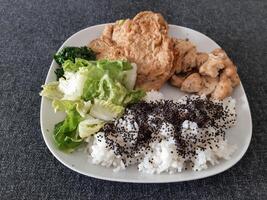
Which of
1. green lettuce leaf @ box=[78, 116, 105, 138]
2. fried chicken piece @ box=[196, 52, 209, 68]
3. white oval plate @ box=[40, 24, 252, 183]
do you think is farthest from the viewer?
fried chicken piece @ box=[196, 52, 209, 68]

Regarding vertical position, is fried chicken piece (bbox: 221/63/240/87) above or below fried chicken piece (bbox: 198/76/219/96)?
above

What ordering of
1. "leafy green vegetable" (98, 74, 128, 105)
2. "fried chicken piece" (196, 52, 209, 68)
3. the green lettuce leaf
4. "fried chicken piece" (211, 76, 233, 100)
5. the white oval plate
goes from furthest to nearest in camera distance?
Result: 1. "fried chicken piece" (196, 52, 209, 68)
2. "fried chicken piece" (211, 76, 233, 100)
3. "leafy green vegetable" (98, 74, 128, 105)
4. the green lettuce leaf
5. the white oval plate

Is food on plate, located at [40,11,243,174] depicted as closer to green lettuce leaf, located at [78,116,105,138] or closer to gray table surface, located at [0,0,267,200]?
green lettuce leaf, located at [78,116,105,138]

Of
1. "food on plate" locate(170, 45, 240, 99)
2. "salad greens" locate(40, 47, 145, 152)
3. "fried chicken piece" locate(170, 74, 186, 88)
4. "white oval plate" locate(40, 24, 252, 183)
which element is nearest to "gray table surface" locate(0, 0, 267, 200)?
"white oval plate" locate(40, 24, 252, 183)

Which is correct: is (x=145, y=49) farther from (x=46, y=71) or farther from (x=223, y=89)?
(x=46, y=71)

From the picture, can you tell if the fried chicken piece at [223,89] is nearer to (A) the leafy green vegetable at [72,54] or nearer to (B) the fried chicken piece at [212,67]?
(B) the fried chicken piece at [212,67]

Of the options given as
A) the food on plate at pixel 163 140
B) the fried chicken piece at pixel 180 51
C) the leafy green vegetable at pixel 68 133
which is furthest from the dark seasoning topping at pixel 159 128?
the fried chicken piece at pixel 180 51
